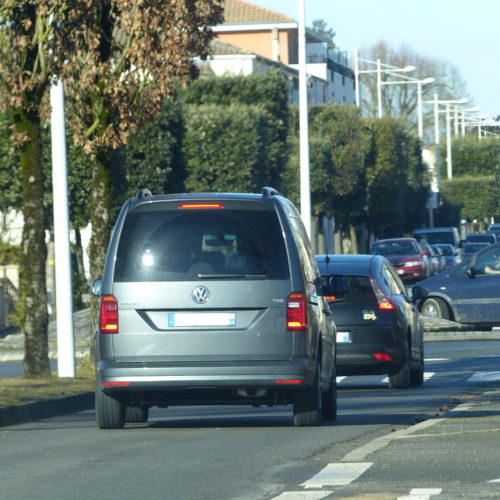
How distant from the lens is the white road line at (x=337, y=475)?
9.12m

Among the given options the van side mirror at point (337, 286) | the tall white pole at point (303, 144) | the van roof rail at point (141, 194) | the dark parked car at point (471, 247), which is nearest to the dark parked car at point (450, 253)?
the dark parked car at point (471, 247)

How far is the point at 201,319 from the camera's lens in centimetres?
1236

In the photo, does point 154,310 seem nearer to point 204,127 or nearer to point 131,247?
point 131,247

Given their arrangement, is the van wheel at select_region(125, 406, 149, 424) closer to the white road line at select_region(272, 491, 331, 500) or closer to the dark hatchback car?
the dark hatchback car

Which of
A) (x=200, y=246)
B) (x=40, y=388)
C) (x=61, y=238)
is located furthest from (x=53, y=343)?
(x=200, y=246)

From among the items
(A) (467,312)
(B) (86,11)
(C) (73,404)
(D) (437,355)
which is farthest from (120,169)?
(C) (73,404)

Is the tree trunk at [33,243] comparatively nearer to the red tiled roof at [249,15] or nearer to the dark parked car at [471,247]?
the dark parked car at [471,247]

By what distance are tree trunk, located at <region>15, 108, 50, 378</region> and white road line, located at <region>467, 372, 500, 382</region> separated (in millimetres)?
5267

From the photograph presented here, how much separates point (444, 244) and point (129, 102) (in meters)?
47.7

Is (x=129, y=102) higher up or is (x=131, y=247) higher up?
(x=129, y=102)

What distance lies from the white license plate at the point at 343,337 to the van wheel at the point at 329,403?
12.4 ft

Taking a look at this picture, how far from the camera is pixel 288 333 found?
1234cm

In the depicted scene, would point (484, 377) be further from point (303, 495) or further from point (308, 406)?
point (303, 495)

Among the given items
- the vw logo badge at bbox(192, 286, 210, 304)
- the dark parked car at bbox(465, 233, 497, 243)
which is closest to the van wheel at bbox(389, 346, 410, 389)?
the vw logo badge at bbox(192, 286, 210, 304)
